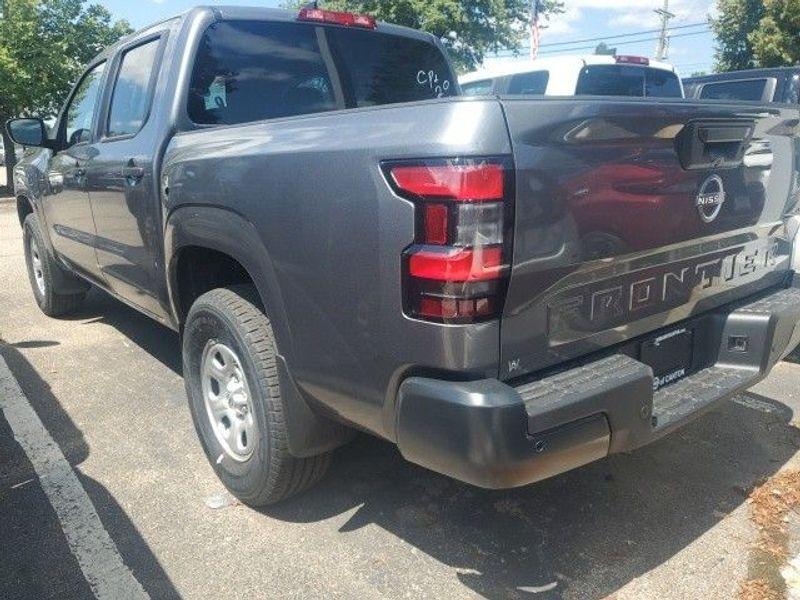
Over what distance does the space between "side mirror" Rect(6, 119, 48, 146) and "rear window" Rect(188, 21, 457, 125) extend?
2.23 meters

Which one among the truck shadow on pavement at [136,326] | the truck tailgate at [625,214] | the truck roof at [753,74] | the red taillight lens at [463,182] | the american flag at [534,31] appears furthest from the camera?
the american flag at [534,31]

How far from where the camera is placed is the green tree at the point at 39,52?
18922 mm

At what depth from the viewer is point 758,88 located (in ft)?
24.2

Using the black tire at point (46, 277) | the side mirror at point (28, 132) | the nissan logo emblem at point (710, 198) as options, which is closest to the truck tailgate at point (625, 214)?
the nissan logo emblem at point (710, 198)

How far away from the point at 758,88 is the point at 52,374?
A: 24.3 feet

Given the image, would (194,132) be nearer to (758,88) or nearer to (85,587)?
(85,587)

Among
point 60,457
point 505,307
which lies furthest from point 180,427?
point 505,307

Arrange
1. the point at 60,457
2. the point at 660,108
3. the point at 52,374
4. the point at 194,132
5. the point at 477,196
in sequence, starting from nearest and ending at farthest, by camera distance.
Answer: the point at 477,196, the point at 660,108, the point at 194,132, the point at 60,457, the point at 52,374

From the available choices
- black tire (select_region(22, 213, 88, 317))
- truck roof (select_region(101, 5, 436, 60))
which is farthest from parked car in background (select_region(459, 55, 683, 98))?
black tire (select_region(22, 213, 88, 317))

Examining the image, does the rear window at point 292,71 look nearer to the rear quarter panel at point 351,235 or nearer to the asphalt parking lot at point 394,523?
the rear quarter panel at point 351,235

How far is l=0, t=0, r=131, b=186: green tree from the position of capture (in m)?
18.9

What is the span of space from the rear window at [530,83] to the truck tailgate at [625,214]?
5.47 m

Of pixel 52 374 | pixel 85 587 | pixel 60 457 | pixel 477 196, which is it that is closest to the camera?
pixel 477 196

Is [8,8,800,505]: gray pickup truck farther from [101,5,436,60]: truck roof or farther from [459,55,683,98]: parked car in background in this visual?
[459,55,683,98]: parked car in background
